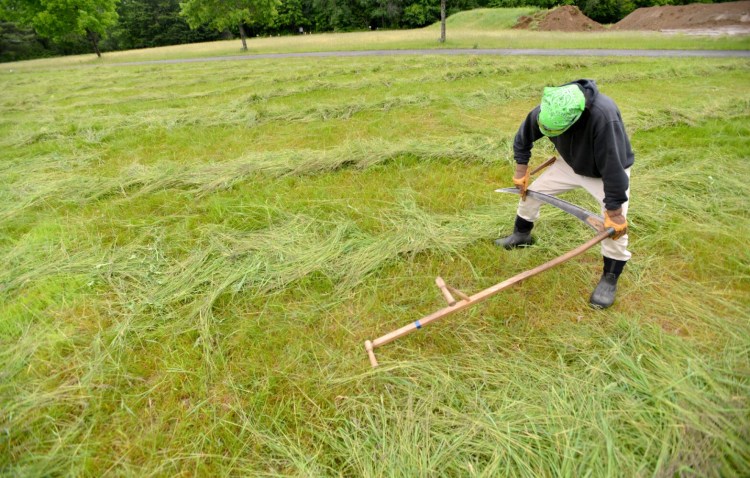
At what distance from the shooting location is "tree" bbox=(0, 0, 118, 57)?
21312 mm

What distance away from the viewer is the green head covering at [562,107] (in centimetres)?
186

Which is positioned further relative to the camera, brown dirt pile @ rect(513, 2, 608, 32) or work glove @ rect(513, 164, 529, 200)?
brown dirt pile @ rect(513, 2, 608, 32)

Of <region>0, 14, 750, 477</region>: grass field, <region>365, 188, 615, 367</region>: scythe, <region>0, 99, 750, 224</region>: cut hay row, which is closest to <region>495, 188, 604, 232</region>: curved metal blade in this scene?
<region>365, 188, 615, 367</region>: scythe

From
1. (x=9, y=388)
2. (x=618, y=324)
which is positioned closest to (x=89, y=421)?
(x=9, y=388)

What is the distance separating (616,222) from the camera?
2.06 m

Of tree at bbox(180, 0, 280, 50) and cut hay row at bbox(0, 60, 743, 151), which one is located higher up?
tree at bbox(180, 0, 280, 50)

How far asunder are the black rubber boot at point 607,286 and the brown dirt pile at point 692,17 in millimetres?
28356

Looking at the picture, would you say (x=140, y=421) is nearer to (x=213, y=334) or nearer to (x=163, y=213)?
(x=213, y=334)

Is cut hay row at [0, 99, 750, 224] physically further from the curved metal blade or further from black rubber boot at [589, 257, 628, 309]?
black rubber boot at [589, 257, 628, 309]

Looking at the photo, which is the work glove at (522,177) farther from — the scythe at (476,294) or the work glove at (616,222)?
the work glove at (616,222)

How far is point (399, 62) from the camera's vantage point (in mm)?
12016

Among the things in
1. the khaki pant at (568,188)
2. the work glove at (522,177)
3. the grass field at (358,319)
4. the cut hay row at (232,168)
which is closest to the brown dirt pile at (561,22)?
the cut hay row at (232,168)

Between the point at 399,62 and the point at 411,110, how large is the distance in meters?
6.60

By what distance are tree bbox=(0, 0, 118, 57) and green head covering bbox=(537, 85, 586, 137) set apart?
3023 centimetres
